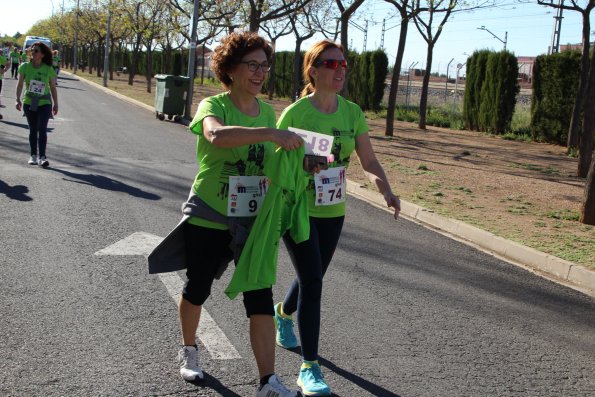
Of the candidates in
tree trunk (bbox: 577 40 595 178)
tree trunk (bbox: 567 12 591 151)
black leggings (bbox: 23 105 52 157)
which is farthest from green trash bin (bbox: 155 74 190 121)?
tree trunk (bbox: 577 40 595 178)

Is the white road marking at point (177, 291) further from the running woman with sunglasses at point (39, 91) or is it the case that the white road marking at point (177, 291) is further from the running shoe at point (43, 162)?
the running shoe at point (43, 162)

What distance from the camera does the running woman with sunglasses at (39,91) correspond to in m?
11.3

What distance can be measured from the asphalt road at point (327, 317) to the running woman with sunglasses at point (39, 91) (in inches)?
79.0

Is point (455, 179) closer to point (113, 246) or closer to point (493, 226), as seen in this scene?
point (493, 226)

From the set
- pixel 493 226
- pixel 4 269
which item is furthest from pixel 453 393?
pixel 493 226

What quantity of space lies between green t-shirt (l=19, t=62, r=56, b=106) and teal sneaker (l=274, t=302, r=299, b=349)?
7.70 m

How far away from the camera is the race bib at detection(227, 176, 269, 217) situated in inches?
151

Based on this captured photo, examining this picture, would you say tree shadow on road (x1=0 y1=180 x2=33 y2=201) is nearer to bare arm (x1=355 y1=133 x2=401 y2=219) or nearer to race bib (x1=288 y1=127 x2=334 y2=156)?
bare arm (x1=355 y1=133 x2=401 y2=219)

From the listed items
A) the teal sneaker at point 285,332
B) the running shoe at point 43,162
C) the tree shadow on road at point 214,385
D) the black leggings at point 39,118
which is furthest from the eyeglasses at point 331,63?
the running shoe at point 43,162

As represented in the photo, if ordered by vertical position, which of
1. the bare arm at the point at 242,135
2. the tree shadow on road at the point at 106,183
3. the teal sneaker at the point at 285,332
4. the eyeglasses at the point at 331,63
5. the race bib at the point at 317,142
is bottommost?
the tree shadow on road at the point at 106,183

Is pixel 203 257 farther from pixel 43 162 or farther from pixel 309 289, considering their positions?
pixel 43 162

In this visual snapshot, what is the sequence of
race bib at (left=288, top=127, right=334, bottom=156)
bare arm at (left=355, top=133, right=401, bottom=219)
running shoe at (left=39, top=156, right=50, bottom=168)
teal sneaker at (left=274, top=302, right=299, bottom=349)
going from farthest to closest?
running shoe at (left=39, top=156, right=50, bottom=168) → teal sneaker at (left=274, top=302, right=299, bottom=349) → bare arm at (left=355, top=133, right=401, bottom=219) → race bib at (left=288, top=127, right=334, bottom=156)

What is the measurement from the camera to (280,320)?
4.91 metres

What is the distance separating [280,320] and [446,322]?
53.6 inches
